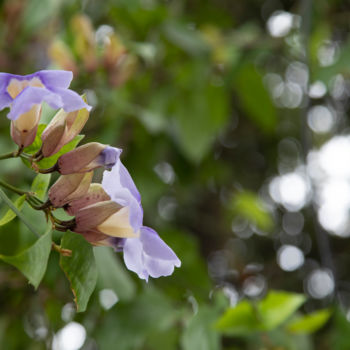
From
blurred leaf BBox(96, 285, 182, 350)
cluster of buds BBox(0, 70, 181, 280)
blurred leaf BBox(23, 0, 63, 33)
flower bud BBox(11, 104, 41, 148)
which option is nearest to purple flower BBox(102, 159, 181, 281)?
cluster of buds BBox(0, 70, 181, 280)

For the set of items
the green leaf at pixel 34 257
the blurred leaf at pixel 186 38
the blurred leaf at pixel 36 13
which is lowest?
the blurred leaf at pixel 186 38

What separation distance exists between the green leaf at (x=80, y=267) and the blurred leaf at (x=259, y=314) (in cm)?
46

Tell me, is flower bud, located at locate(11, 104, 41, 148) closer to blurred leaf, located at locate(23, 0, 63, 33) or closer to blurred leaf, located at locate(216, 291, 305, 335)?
blurred leaf, located at locate(216, 291, 305, 335)

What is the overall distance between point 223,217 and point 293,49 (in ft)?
3.44

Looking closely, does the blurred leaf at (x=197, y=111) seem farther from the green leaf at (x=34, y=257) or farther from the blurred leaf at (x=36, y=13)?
the green leaf at (x=34, y=257)

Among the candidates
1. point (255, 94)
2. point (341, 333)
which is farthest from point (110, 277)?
point (255, 94)

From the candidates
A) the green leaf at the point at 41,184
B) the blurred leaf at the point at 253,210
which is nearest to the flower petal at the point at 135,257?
the green leaf at the point at 41,184

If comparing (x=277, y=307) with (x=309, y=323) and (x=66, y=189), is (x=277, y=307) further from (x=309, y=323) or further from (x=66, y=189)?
(x=66, y=189)

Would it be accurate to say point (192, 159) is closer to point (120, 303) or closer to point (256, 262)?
point (120, 303)

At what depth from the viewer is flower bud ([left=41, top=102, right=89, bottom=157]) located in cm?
58

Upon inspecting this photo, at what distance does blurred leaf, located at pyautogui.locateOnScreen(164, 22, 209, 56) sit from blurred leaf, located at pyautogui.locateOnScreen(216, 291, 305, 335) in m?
0.89

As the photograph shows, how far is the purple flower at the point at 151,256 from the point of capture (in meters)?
0.53

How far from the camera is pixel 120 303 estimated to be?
3.80 ft

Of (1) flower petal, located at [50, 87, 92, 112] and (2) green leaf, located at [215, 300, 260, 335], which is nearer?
(1) flower petal, located at [50, 87, 92, 112]
